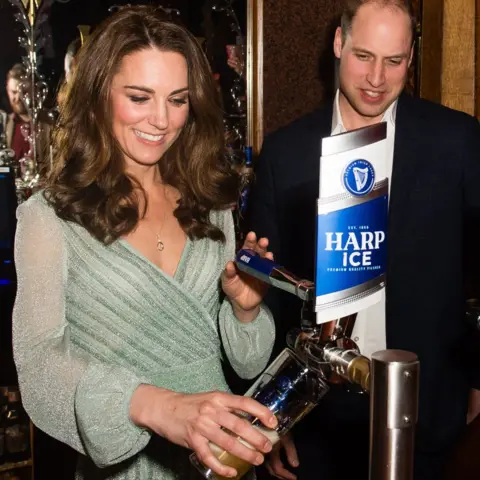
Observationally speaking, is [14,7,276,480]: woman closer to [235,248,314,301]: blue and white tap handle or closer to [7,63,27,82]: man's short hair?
[235,248,314,301]: blue and white tap handle

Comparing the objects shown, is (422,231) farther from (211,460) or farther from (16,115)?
(16,115)

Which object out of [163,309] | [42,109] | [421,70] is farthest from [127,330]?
[421,70]

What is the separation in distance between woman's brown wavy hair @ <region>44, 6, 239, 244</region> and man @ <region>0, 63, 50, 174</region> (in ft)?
5.13

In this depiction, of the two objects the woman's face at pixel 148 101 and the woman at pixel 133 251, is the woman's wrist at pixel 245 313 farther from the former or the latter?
the woman's face at pixel 148 101

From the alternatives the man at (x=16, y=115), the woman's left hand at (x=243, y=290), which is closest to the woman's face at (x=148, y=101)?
the woman's left hand at (x=243, y=290)

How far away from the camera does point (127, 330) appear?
1448 mm

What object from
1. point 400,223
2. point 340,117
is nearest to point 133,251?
point 400,223

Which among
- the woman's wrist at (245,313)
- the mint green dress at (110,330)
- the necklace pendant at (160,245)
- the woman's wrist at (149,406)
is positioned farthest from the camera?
the necklace pendant at (160,245)

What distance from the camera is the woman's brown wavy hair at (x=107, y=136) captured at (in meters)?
1.48

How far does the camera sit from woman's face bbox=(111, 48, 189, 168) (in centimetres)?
146

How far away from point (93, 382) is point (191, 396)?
285mm

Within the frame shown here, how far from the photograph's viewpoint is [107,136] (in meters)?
1.53

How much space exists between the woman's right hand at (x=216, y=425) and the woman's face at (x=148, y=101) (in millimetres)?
739

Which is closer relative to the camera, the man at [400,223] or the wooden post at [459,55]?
the man at [400,223]
